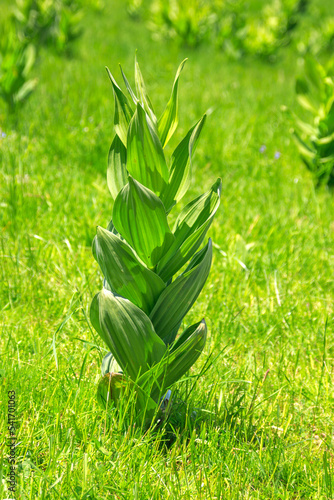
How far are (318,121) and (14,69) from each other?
8.32ft

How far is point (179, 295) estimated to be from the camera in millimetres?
1488

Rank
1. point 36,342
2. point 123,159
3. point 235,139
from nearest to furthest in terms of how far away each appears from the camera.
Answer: point 123,159 < point 36,342 < point 235,139

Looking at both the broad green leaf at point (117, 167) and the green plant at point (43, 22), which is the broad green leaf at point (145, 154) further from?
the green plant at point (43, 22)

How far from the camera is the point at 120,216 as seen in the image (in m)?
1.45

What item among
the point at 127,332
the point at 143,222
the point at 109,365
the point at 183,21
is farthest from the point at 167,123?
the point at 183,21

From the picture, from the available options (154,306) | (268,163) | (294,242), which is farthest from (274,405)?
(268,163)

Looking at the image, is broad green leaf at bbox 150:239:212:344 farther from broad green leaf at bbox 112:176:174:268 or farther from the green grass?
the green grass

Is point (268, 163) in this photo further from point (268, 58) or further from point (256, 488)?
point (268, 58)

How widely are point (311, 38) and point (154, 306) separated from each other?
969 cm

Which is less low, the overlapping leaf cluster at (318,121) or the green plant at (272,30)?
the green plant at (272,30)

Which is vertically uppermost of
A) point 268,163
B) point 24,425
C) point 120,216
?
point 268,163

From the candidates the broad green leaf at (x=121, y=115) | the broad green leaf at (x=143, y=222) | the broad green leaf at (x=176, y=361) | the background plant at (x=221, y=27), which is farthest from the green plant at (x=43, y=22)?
the broad green leaf at (x=176, y=361)

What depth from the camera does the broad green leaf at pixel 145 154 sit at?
1.38 m

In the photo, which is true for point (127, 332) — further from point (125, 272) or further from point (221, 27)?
point (221, 27)
